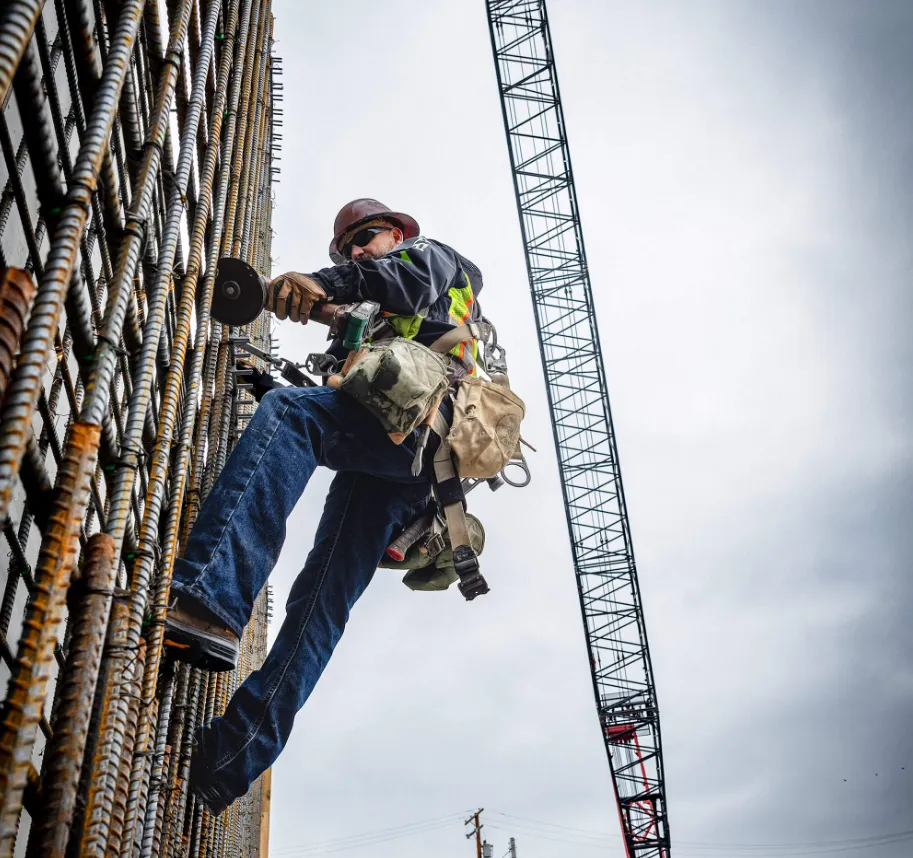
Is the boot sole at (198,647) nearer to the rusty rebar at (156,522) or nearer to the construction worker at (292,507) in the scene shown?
the construction worker at (292,507)

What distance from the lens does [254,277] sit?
16.0 feet

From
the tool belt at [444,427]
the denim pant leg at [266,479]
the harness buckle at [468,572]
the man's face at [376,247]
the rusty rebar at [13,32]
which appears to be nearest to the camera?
the rusty rebar at [13,32]

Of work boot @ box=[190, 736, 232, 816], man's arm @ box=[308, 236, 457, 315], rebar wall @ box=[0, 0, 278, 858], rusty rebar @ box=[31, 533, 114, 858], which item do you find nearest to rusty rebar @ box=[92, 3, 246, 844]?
rebar wall @ box=[0, 0, 278, 858]

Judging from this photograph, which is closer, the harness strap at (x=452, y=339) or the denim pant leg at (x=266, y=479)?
the denim pant leg at (x=266, y=479)

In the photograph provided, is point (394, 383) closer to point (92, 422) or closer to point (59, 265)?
point (92, 422)

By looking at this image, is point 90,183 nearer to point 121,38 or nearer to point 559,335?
point 121,38

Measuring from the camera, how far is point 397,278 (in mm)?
5133

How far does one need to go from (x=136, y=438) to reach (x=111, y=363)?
41cm

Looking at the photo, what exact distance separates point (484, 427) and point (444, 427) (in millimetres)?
211

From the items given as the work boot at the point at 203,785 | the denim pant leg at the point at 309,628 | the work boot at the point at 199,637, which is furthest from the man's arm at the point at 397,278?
the work boot at the point at 203,785

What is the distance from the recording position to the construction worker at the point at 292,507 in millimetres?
4023

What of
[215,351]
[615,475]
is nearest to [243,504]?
[215,351]

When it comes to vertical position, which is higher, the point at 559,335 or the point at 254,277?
the point at 559,335

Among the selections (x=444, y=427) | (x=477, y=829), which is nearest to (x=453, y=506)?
(x=444, y=427)
